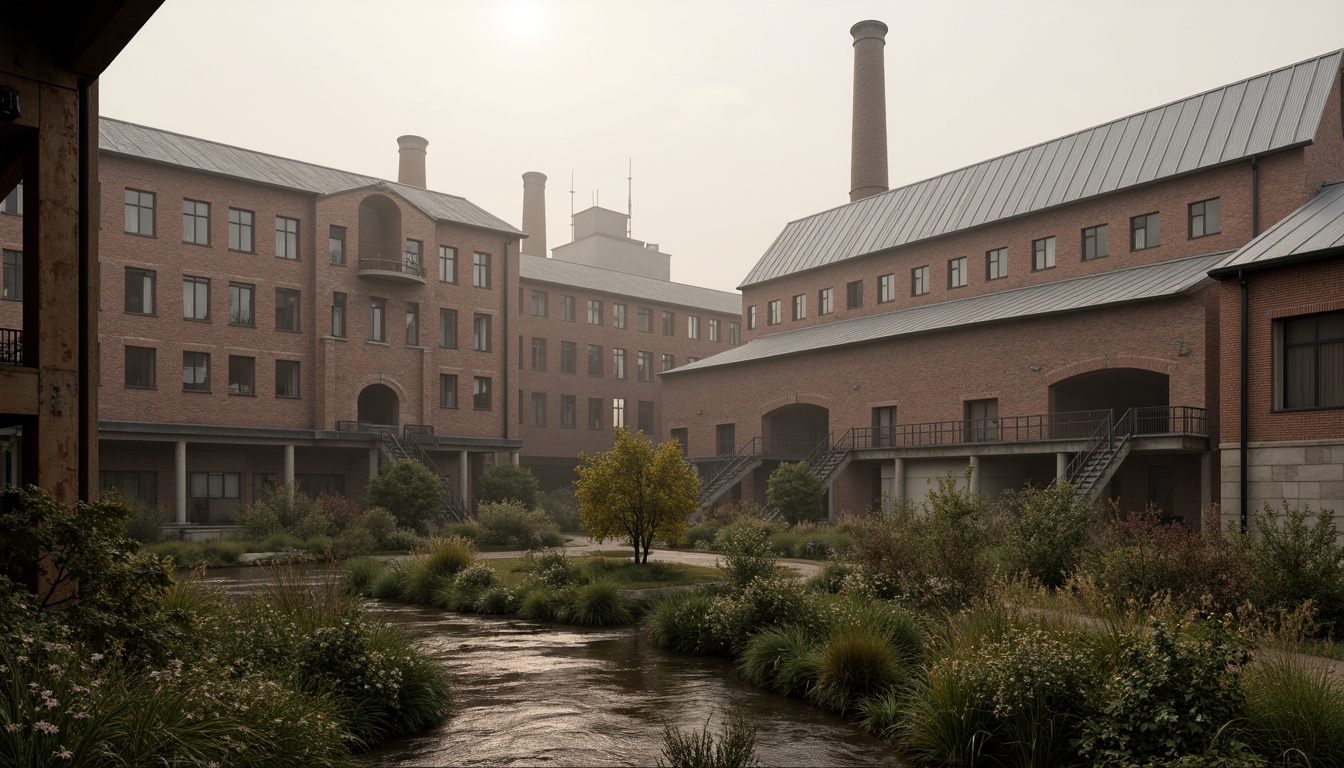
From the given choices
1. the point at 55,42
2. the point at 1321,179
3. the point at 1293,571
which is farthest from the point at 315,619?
the point at 1321,179

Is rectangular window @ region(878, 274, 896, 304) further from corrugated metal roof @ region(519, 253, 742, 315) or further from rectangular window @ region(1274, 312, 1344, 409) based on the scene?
rectangular window @ region(1274, 312, 1344, 409)

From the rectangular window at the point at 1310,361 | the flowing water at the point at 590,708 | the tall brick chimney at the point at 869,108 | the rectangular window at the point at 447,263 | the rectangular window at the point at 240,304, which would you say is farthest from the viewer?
the tall brick chimney at the point at 869,108

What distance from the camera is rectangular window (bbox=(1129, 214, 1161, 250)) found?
3403cm

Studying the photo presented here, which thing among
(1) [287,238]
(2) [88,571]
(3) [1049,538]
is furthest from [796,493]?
(2) [88,571]

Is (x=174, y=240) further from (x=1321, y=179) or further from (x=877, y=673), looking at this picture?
(x=1321, y=179)

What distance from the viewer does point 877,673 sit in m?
10.9

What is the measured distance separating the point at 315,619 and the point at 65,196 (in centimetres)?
461

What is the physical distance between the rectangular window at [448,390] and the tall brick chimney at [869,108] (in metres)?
21.7

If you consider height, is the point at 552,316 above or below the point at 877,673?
above

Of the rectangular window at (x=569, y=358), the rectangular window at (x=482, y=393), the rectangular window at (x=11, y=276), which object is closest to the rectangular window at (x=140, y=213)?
the rectangular window at (x=11, y=276)

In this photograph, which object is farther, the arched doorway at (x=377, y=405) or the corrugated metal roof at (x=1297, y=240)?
the arched doorway at (x=377, y=405)

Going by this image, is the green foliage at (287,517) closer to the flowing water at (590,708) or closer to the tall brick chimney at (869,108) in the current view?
the flowing water at (590,708)

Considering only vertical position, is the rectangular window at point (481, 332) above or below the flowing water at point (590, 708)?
above

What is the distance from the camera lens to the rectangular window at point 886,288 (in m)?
43.7
